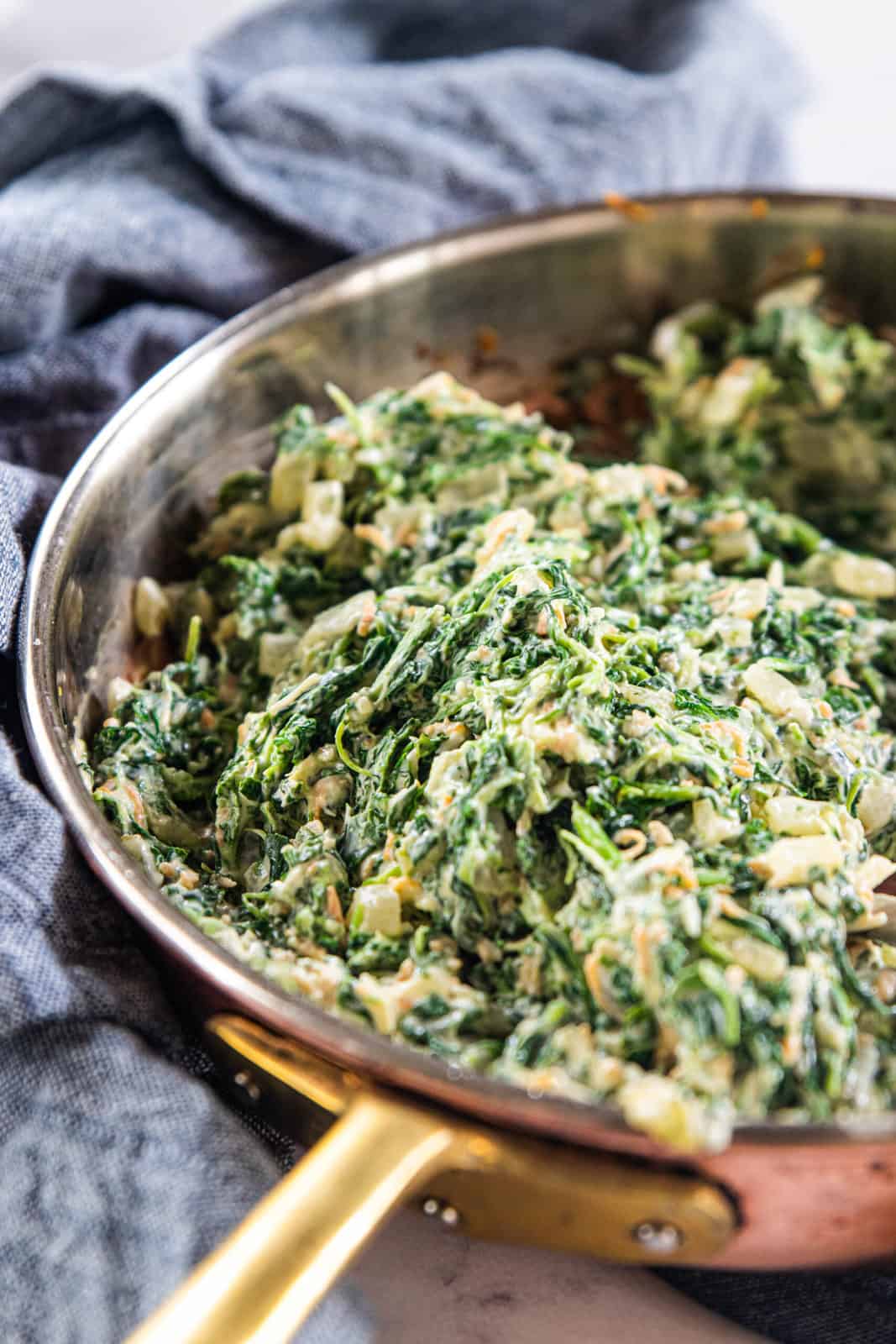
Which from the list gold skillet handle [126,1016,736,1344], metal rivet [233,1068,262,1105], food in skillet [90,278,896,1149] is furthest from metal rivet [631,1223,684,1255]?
metal rivet [233,1068,262,1105]

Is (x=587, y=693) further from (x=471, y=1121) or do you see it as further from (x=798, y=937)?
(x=471, y=1121)

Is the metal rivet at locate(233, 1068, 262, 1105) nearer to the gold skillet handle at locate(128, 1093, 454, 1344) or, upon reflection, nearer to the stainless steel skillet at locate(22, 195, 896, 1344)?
the stainless steel skillet at locate(22, 195, 896, 1344)

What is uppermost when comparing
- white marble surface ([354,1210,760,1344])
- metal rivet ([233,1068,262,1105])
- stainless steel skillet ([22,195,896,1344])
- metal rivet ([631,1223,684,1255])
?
stainless steel skillet ([22,195,896,1344])

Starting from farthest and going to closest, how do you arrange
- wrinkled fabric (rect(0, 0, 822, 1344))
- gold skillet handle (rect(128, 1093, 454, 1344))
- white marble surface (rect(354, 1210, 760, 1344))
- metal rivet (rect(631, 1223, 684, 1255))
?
white marble surface (rect(354, 1210, 760, 1344)) < wrinkled fabric (rect(0, 0, 822, 1344)) < metal rivet (rect(631, 1223, 684, 1255)) < gold skillet handle (rect(128, 1093, 454, 1344))

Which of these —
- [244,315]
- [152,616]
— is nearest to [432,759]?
[152,616]

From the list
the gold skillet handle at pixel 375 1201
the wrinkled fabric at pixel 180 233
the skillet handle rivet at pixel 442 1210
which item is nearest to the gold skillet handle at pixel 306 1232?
the gold skillet handle at pixel 375 1201

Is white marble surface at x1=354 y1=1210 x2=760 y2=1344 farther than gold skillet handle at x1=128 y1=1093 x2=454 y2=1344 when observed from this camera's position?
Yes

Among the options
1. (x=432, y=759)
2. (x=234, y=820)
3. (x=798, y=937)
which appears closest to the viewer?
(x=798, y=937)
